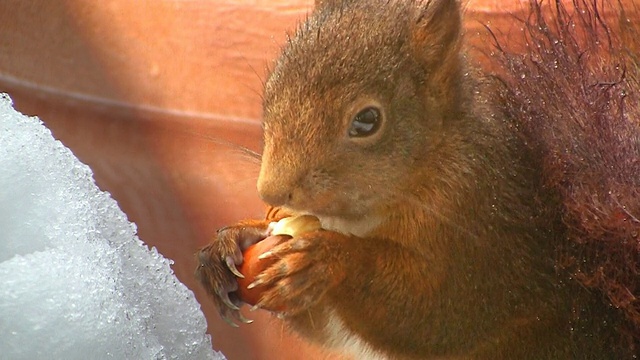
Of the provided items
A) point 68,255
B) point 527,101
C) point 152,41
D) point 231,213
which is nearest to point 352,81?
point 527,101

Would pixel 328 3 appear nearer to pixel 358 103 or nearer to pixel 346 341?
pixel 358 103

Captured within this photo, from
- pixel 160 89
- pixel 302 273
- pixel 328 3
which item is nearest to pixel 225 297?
pixel 302 273

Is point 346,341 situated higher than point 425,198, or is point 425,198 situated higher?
point 425,198

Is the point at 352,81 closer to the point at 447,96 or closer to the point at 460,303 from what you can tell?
the point at 447,96

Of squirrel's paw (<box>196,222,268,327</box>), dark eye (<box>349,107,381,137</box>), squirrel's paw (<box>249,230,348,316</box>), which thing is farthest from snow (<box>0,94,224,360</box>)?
dark eye (<box>349,107,381,137</box>)

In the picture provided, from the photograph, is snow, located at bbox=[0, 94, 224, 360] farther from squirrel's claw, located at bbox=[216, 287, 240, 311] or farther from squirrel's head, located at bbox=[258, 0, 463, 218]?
squirrel's head, located at bbox=[258, 0, 463, 218]
